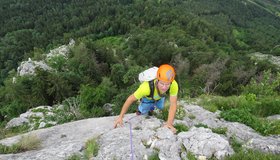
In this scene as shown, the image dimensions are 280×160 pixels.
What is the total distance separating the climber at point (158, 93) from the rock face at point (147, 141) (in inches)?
14.6

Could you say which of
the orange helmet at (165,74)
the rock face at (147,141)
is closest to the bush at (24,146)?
the rock face at (147,141)

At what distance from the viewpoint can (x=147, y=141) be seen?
23.0 feet

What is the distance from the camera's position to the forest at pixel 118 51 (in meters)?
37.4

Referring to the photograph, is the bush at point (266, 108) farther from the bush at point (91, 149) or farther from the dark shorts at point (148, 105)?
the bush at point (91, 149)

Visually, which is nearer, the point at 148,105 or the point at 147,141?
the point at 147,141

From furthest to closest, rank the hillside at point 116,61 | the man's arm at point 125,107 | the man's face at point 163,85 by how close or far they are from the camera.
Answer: the hillside at point 116,61
the man's arm at point 125,107
the man's face at point 163,85

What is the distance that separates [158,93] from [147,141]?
1.49 metres

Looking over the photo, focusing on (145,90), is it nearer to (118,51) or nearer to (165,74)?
(165,74)

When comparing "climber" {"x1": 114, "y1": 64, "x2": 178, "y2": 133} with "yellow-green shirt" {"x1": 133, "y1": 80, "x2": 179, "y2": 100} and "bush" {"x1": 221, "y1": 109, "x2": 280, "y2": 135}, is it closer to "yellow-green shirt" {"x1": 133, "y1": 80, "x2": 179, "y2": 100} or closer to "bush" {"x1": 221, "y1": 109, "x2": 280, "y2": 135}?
"yellow-green shirt" {"x1": 133, "y1": 80, "x2": 179, "y2": 100}

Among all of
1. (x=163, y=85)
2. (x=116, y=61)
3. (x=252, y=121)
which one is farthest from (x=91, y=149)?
(x=116, y=61)

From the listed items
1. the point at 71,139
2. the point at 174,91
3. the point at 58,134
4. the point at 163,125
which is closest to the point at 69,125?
the point at 58,134

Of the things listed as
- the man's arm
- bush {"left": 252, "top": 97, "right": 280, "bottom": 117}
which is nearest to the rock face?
the man's arm

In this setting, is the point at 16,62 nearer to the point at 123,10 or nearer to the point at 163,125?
the point at 123,10

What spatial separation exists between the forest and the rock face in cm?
385
